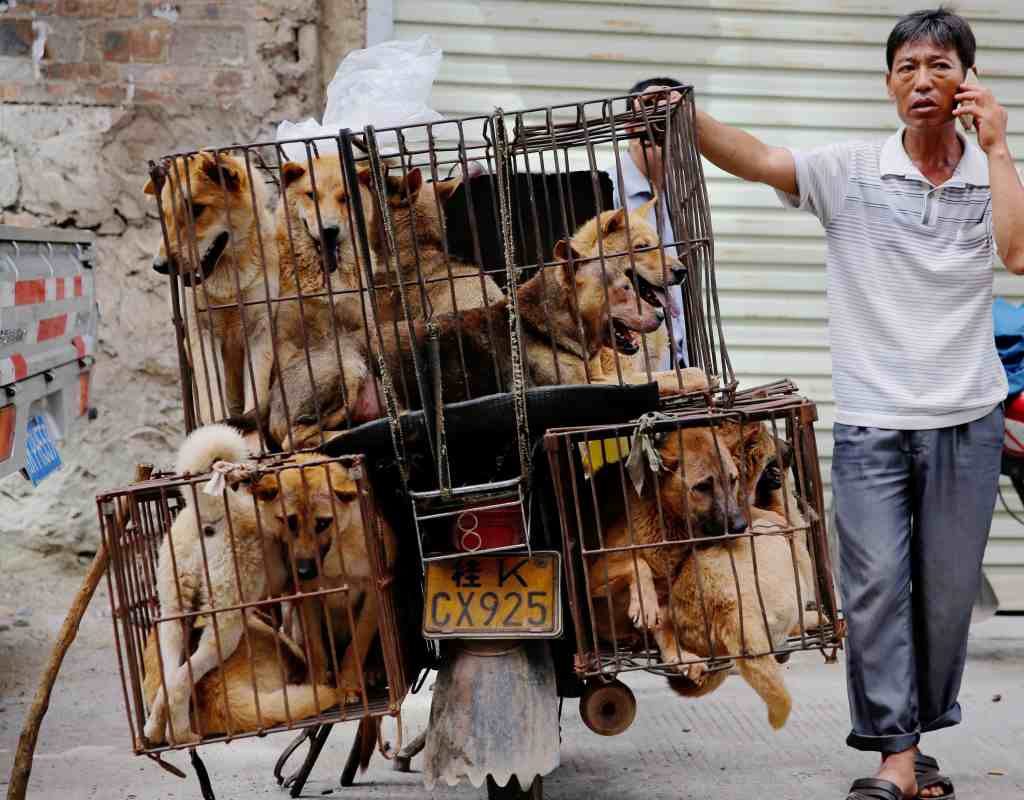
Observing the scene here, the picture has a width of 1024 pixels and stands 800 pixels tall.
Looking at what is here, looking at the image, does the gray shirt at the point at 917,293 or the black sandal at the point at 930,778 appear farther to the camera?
the black sandal at the point at 930,778

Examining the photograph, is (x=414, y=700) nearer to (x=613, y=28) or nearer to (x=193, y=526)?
(x=193, y=526)

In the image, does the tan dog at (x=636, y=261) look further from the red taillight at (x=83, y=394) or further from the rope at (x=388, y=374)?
the red taillight at (x=83, y=394)

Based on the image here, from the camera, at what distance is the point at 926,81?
3.69m

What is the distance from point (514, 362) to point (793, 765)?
212cm

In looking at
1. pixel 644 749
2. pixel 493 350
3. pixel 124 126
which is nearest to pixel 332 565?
pixel 493 350

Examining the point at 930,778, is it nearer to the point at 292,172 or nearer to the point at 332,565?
the point at 332,565

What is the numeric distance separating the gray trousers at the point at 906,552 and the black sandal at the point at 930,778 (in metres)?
0.20

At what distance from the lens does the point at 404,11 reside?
6734mm

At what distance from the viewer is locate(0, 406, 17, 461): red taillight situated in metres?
4.68

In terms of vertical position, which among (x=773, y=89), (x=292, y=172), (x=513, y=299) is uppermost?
(x=773, y=89)

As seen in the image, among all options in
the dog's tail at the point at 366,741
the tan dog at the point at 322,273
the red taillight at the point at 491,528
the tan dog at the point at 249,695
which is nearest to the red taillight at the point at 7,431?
the tan dog at the point at 322,273

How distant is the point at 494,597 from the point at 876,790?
4.61 feet

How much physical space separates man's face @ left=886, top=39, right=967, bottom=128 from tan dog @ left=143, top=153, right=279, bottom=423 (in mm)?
1841

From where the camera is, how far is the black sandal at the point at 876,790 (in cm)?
378
